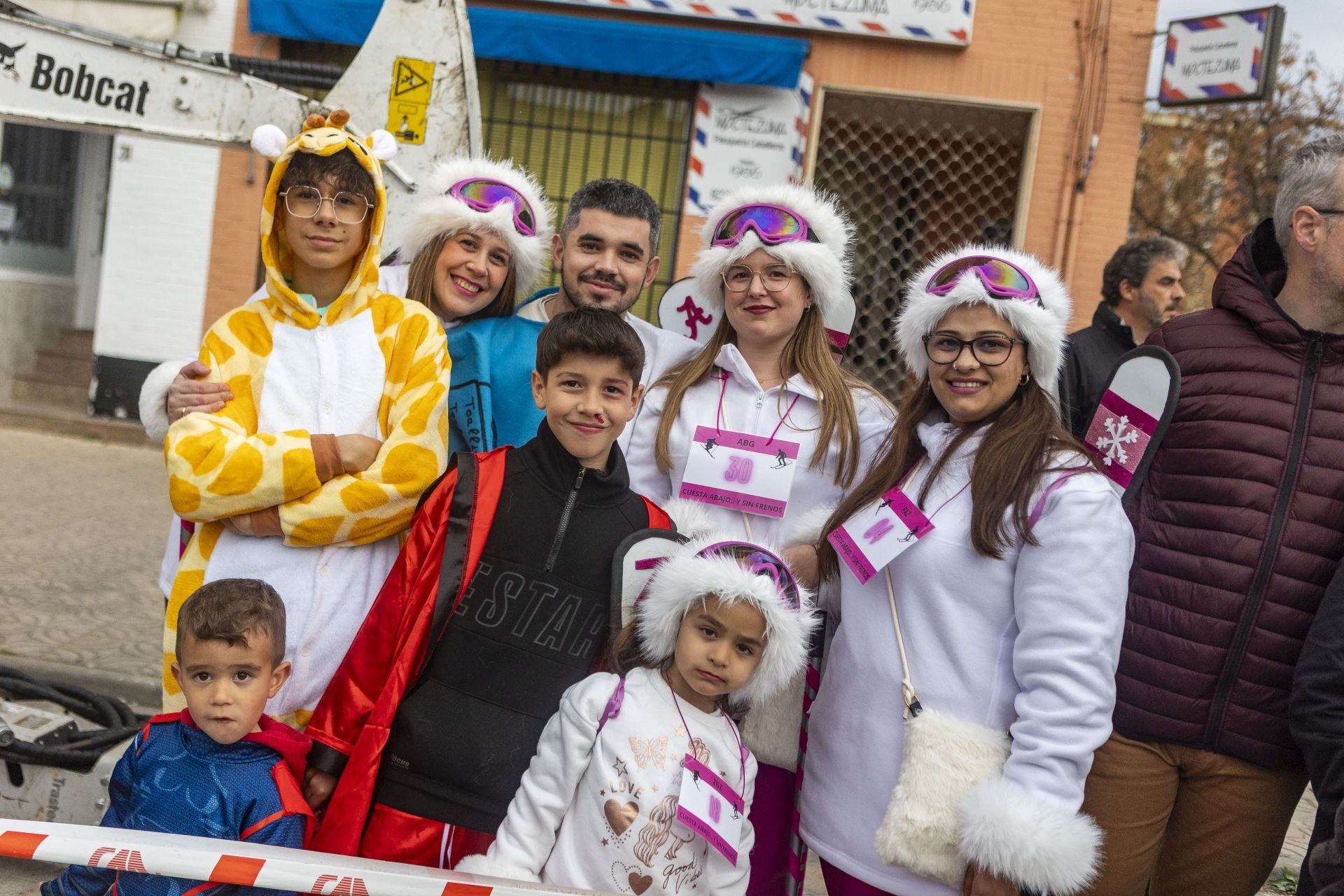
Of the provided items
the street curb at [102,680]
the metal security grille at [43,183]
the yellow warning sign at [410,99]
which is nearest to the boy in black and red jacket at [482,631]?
the yellow warning sign at [410,99]

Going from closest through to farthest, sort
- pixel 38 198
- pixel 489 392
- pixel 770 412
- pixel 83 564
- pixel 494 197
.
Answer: pixel 770 412 < pixel 489 392 < pixel 494 197 < pixel 83 564 < pixel 38 198

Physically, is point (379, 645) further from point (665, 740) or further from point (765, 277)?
point (765, 277)

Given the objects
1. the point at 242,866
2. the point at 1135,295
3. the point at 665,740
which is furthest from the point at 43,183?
the point at 665,740

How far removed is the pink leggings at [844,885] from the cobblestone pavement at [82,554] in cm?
348

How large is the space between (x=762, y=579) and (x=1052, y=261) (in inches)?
290

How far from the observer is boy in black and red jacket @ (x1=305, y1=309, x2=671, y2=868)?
6.95 ft

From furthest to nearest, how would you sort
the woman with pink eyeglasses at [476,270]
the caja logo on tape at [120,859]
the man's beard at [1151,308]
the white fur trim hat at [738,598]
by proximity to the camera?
the man's beard at [1151,308] < the woman with pink eyeglasses at [476,270] < the white fur trim hat at [738,598] < the caja logo on tape at [120,859]

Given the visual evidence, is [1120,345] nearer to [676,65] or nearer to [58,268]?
[676,65]

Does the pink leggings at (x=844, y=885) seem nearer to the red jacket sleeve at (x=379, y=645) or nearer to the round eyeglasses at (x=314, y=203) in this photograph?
the red jacket sleeve at (x=379, y=645)

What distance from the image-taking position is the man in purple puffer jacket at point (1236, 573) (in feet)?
7.29

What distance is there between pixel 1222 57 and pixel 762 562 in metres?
7.33

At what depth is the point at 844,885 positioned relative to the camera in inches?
85.9

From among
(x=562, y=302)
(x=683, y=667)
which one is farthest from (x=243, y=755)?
(x=562, y=302)

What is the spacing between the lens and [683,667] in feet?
6.96
